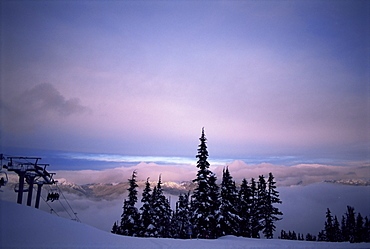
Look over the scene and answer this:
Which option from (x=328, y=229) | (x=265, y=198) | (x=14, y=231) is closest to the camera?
(x=14, y=231)

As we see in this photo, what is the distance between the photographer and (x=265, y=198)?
38.3m

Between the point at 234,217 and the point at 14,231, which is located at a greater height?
the point at 14,231

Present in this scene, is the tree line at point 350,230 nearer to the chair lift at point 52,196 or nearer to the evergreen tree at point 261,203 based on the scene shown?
the evergreen tree at point 261,203

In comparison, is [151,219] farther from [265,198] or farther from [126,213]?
[265,198]

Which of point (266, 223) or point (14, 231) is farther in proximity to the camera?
point (266, 223)

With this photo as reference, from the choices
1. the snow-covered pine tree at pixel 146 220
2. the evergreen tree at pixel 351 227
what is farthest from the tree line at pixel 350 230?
the snow-covered pine tree at pixel 146 220

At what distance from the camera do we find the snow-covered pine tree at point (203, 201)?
92.0 feet

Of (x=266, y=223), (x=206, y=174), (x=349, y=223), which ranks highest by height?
(x=206, y=174)

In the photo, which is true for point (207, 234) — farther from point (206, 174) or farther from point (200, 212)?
point (206, 174)

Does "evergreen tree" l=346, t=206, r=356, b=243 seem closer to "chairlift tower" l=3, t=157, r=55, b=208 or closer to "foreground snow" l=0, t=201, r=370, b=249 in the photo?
"foreground snow" l=0, t=201, r=370, b=249

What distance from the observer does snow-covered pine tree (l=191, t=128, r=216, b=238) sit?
2803 centimetres

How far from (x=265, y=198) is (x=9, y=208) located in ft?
120

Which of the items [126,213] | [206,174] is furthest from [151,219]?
[206,174]

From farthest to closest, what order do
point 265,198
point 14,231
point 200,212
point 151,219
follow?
point 265,198 → point 151,219 → point 200,212 → point 14,231
